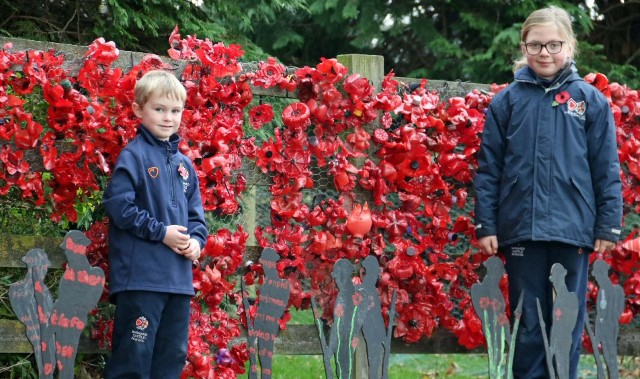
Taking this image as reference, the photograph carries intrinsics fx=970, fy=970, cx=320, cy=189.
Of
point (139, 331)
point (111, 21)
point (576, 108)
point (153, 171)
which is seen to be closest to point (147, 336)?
point (139, 331)

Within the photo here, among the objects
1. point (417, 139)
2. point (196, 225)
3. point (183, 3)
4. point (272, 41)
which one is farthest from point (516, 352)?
point (272, 41)

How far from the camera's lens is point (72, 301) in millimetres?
2842

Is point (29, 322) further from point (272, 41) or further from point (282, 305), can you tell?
point (272, 41)

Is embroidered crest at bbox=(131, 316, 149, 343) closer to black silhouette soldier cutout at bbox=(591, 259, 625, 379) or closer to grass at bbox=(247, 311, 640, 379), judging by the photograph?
black silhouette soldier cutout at bbox=(591, 259, 625, 379)

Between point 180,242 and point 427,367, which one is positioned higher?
point 180,242

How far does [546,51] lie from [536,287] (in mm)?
880

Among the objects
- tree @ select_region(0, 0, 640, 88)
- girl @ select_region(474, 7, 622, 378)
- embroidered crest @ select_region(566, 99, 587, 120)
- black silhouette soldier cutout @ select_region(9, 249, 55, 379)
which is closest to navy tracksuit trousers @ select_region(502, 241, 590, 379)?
girl @ select_region(474, 7, 622, 378)

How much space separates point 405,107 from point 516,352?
1.08 m

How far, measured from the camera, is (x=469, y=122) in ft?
13.3

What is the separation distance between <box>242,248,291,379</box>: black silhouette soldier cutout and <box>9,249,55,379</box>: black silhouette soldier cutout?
1.99 feet

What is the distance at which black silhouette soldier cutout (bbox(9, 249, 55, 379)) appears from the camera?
2.74m

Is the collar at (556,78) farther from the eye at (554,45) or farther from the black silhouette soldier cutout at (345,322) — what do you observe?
the black silhouette soldier cutout at (345,322)

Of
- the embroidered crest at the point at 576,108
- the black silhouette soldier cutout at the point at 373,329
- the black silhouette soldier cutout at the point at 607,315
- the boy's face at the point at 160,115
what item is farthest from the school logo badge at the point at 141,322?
the embroidered crest at the point at 576,108

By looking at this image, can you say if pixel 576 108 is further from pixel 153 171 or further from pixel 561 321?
pixel 153 171
